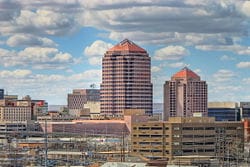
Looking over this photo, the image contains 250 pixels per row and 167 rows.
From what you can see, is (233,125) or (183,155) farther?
(233,125)

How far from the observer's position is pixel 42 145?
191250 millimetres

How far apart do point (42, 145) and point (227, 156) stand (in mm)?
65315

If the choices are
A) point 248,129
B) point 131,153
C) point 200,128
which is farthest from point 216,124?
point 248,129

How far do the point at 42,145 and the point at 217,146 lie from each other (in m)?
51.3

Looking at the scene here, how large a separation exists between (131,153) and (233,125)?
18.7 m

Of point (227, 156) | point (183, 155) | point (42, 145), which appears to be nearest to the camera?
point (227, 156)

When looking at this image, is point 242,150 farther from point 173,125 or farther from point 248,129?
point 248,129

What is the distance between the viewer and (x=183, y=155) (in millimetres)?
148500

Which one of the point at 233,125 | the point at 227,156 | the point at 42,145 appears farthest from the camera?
the point at 42,145

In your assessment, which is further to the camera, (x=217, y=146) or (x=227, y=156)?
(x=217, y=146)

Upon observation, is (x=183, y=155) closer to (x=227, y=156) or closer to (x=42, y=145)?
(x=227, y=156)

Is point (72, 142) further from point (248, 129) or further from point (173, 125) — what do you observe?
point (173, 125)

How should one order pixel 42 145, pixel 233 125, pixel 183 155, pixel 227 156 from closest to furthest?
pixel 227 156 → pixel 183 155 → pixel 233 125 → pixel 42 145

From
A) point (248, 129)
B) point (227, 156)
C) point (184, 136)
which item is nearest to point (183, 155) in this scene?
point (184, 136)
